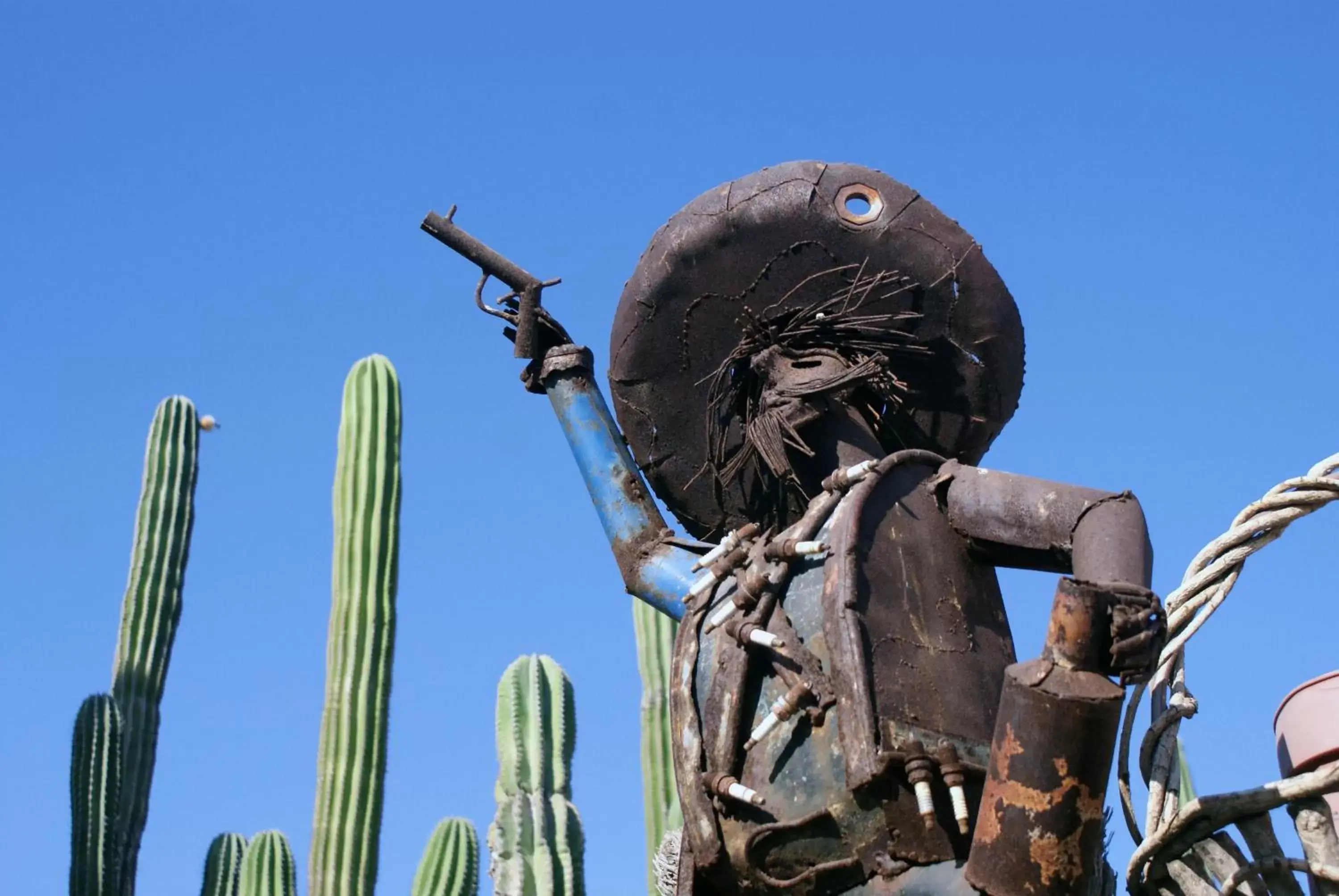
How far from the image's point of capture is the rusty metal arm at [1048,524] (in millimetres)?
3057

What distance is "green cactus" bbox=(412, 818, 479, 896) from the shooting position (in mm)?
8336

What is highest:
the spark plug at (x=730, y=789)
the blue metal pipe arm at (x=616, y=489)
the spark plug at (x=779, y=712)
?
the blue metal pipe arm at (x=616, y=489)

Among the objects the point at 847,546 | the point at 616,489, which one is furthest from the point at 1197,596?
the point at 616,489

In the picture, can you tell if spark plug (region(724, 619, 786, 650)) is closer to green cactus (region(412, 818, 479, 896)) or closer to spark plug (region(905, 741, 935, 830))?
spark plug (region(905, 741, 935, 830))

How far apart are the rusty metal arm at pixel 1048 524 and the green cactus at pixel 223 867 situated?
23.2ft

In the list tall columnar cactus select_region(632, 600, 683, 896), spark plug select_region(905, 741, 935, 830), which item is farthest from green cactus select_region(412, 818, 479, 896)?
spark plug select_region(905, 741, 935, 830)

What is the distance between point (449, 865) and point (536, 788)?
0.53 metres

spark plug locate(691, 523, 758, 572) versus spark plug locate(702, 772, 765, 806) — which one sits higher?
spark plug locate(691, 523, 758, 572)

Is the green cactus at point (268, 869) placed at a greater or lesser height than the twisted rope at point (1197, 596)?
greater

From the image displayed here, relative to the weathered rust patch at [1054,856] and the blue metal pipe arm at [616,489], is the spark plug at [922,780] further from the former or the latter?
the blue metal pipe arm at [616,489]

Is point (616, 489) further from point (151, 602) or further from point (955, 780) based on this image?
point (151, 602)

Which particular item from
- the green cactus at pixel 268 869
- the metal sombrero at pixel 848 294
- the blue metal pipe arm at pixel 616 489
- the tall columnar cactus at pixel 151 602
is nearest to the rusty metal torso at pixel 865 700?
the metal sombrero at pixel 848 294

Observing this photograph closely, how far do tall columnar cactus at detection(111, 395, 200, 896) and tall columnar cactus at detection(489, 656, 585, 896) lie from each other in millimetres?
2506

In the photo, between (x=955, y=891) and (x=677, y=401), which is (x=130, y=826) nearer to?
(x=677, y=401)
